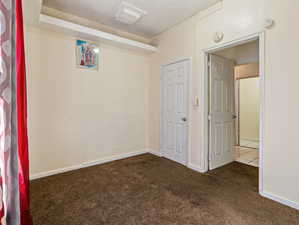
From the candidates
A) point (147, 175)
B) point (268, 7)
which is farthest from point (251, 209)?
point (268, 7)

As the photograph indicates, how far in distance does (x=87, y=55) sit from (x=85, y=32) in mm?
431

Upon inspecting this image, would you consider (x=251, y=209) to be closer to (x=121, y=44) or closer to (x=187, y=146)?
(x=187, y=146)

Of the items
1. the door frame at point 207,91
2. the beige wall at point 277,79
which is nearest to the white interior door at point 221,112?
the door frame at point 207,91

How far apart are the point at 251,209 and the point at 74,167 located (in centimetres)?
290

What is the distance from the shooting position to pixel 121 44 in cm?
328

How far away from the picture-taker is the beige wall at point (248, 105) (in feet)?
17.3

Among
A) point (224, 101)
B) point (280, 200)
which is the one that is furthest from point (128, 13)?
point (280, 200)

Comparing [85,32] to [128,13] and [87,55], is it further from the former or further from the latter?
[128,13]

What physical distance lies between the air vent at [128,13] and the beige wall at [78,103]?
676mm

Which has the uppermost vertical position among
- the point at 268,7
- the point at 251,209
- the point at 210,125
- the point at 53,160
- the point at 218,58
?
the point at 268,7

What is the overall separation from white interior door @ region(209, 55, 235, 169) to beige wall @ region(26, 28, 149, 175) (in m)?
1.75

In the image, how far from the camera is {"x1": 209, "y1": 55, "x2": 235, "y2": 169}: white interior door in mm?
2926

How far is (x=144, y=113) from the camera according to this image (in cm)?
402

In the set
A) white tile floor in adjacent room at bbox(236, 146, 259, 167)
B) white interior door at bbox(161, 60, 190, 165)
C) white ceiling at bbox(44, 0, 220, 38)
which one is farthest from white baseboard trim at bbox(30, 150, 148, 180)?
white ceiling at bbox(44, 0, 220, 38)
